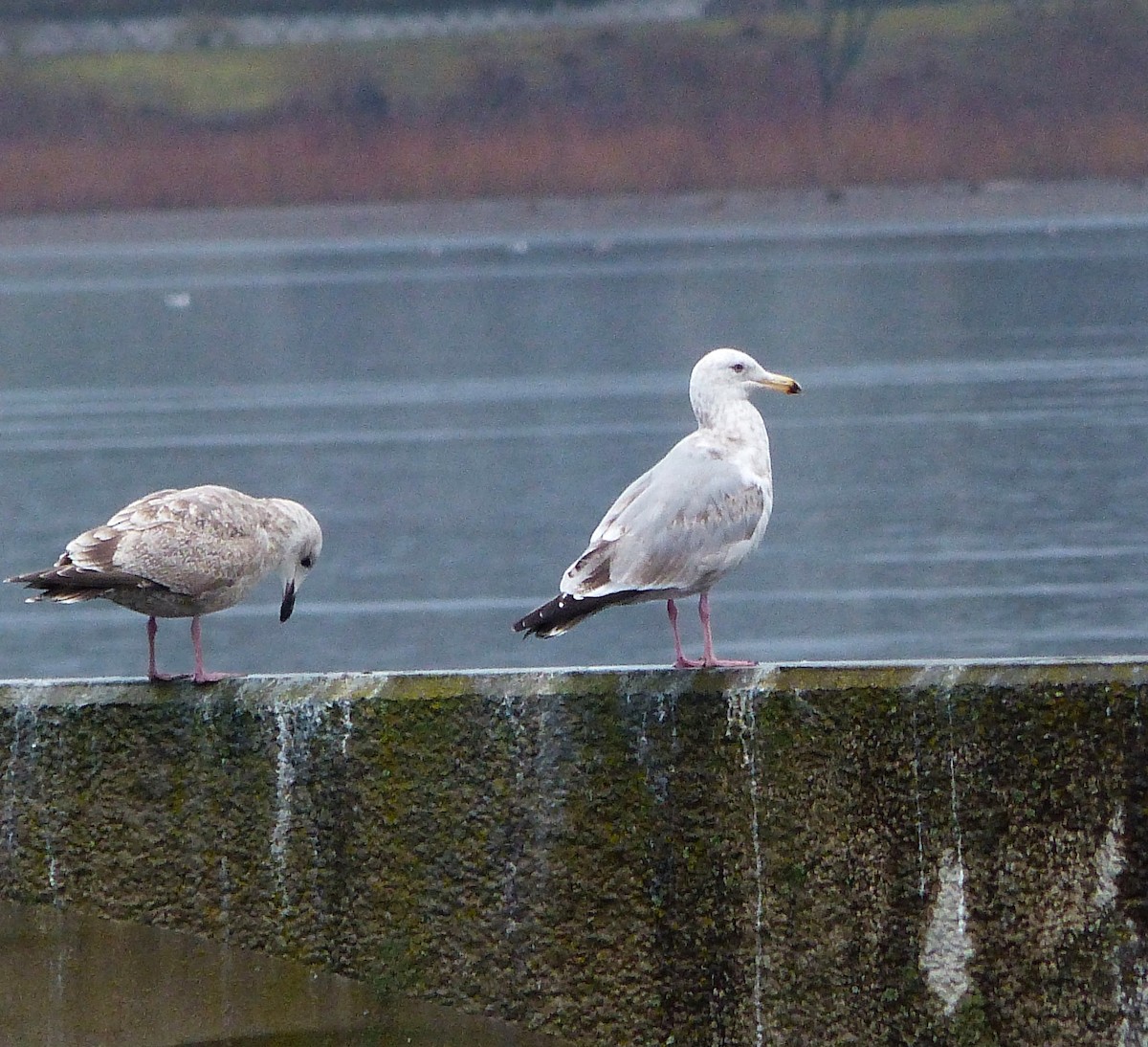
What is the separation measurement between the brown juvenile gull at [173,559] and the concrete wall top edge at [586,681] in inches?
4.3

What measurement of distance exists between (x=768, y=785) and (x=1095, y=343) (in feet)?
103

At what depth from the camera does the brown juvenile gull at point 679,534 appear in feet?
15.5

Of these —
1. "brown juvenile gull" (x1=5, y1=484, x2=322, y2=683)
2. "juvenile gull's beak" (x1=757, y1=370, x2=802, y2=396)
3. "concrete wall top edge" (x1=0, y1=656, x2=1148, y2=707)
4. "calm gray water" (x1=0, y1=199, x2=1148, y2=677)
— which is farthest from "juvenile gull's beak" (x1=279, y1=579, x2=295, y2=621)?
"calm gray water" (x1=0, y1=199, x2=1148, y2=677)

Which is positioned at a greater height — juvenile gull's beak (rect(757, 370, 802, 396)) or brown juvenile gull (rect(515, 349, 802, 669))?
juvenile gull's beak (rect(757, 370, 802, 396))

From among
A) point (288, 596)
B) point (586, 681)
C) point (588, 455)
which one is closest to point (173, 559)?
point (288, 596)

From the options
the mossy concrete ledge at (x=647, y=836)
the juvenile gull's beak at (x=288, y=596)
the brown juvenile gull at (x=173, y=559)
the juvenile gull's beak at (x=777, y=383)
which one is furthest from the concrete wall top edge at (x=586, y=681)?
the juvenile gull's beak at (x=777, y=383)

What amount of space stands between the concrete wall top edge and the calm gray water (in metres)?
7.46

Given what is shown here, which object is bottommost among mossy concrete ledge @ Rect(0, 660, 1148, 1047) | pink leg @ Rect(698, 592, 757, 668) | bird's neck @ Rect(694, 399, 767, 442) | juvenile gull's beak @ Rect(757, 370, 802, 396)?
mossy concrete ledge @ Rect(0, 660, 1148, 1047)

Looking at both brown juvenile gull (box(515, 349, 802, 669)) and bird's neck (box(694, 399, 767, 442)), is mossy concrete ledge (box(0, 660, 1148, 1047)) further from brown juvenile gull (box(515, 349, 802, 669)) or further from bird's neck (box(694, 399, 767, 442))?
bird's neck (box(694, 399, 767, 442))

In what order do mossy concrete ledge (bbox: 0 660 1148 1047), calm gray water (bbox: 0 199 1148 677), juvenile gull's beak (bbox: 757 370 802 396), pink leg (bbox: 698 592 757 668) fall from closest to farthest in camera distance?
mossy concrete ledge (bbox: 0 660 1148 1047)
pink leg (bbox: 698 592 757 668)
juvenile gull's beak (bbox: 757 370 802 396)
calm gray water (bbox: 0 199 1148 677)

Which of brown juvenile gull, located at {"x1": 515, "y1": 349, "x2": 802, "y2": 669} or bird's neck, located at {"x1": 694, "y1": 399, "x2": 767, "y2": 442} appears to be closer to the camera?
brown juvenile gull, located at {"x1": 515, "y1": 349, "x2": 802, "y2": 669}

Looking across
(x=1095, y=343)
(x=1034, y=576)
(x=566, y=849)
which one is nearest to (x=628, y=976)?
(x=566, y=849)

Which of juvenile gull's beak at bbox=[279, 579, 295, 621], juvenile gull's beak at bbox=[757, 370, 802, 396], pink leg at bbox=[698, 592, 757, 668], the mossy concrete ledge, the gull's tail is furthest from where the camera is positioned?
juvenile gull's beak at bbox=[279, 579, 295, 621]

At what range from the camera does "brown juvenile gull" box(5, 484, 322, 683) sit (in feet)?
15.9
